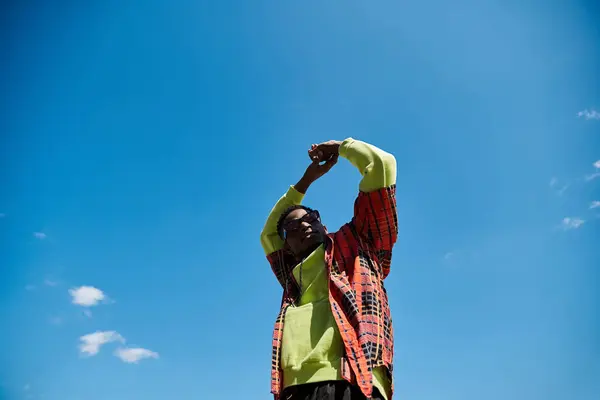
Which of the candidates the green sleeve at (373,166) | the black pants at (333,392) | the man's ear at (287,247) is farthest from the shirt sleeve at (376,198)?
the black pants at (333,392)

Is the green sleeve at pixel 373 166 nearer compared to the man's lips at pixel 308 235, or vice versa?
the green sleeve at pixel 373 166

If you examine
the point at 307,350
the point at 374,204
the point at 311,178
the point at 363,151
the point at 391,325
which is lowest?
the point at 307,350

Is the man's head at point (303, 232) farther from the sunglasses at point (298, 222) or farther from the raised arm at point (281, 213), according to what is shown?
the raised arm at point (281, 213)

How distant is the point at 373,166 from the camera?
3.53 metres

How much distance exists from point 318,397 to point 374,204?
1.44 m

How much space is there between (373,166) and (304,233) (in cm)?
85

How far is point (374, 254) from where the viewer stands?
3672 mm

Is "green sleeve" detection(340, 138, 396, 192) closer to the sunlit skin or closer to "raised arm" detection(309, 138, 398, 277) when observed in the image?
"raised arm" detection(309, 138, 398, 277)

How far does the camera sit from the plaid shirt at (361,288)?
9.54 ft

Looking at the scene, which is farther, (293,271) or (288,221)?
(288,221)

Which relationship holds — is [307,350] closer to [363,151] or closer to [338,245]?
[338,245]

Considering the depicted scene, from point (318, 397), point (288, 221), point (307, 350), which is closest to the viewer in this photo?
point (318, 397)

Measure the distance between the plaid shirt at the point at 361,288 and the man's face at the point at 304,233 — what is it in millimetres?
173

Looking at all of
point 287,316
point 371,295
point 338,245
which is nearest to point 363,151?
point 338,245
